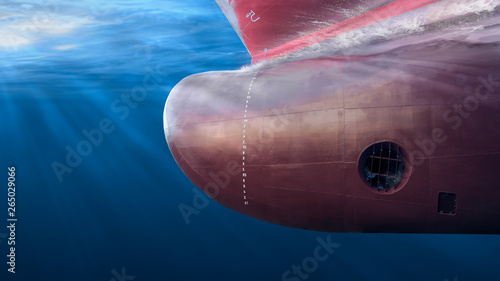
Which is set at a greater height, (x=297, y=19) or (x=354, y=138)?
(x=297, y=19)

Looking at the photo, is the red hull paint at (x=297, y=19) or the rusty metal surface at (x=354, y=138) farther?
the red hull paint at (x=297, y=19)

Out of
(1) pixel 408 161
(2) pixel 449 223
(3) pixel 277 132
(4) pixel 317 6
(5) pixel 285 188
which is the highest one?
(4) pixel 317 6

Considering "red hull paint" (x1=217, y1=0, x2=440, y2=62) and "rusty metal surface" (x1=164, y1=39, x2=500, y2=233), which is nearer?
"rusty metal surface" (x1=164, y1=39, x2=500, y2=233)

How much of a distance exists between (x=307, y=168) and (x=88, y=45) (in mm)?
9959

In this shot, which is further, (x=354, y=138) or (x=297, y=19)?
(x=297, y=19)

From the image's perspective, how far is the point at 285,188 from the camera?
4.77m

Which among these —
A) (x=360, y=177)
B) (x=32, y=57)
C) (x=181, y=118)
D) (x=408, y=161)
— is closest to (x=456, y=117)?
(x=408, y=161)

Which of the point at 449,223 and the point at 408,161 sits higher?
the point at 408,161

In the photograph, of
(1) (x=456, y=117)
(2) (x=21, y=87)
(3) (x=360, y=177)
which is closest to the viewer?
(1) (x=456, y=117)

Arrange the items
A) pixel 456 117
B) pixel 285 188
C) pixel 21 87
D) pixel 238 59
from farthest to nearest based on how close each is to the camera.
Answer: pixel 21 87, pixel 238 59, pixel 285 188, pixel 456 117

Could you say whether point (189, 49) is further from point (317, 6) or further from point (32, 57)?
point (317, 6)

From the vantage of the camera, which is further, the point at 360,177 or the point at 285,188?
the point at 285,188

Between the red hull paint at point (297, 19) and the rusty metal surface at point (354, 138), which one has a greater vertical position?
the red hull paint at point (297, 19)

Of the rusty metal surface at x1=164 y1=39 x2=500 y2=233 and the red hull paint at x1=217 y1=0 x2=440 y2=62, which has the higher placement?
the red hull paint at x1=217 y1=0 x2=440 y2=62
